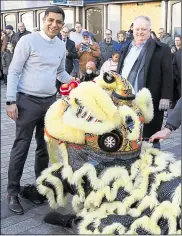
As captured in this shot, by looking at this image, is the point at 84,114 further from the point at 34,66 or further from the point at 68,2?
the point at 68,2

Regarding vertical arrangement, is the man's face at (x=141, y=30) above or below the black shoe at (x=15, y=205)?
above

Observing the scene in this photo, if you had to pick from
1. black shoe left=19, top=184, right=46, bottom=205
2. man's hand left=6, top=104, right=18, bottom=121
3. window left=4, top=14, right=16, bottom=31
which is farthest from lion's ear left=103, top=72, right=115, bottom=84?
window left=4, top=14, right=16, bottom=31

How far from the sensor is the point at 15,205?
136 inches

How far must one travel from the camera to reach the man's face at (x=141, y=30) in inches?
152

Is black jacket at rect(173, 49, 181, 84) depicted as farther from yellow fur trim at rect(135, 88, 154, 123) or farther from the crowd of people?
yellow fur trim at rect(135, 88, 154, 123)

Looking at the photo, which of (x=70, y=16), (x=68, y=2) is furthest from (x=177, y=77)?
(x=70, y=16)

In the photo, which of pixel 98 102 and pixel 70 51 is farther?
pixel 70 51

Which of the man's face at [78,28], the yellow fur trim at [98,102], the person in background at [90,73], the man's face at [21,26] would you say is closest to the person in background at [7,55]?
the man's face at [21,26]

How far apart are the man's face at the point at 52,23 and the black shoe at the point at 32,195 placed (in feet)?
4.52

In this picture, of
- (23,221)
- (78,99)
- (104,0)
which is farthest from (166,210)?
(104,0)

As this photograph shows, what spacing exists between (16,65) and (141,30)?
4.28 feet

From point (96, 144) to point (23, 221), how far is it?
1117mm

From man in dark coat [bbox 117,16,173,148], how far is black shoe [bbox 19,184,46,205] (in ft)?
4.01

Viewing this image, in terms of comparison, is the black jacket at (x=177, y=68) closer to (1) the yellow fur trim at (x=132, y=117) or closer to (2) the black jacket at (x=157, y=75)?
(2) the black jacket at (x=157, y=75)
